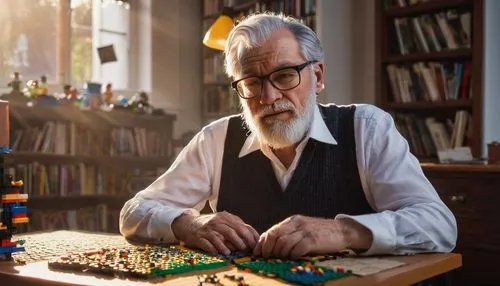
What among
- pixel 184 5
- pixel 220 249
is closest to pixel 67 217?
pixel 184 5

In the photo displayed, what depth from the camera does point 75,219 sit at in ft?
14.3

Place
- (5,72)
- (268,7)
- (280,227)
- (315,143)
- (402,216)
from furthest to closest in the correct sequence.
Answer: (268,7) < (5,72) < (315,143) < (402,216) < (280,227)

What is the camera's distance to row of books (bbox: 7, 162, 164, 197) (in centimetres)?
408

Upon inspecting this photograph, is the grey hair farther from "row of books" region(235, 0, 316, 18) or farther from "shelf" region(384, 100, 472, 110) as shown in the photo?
"row of books" region(235, 0, 316, 18)

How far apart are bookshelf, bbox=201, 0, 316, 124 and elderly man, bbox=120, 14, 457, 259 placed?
3.04 m

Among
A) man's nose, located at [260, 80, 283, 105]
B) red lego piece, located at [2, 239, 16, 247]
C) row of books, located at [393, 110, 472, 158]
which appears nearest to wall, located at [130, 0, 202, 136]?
row of books, located at [393, 110, 472, 158]

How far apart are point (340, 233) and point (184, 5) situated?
4.50 metres

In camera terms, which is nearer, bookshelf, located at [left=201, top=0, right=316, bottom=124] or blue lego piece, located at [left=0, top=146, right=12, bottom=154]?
blue lego piece, located at [left=0, top=146, right=12, bottom=154]

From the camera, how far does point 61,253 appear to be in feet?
4.20

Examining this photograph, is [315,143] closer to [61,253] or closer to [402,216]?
[402,216]

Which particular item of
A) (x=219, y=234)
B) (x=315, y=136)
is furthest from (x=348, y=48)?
(x=219, y=234)

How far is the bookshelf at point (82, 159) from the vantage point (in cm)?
409

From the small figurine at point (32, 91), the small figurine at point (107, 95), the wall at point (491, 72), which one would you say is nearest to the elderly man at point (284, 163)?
the wall at point (491, 72)

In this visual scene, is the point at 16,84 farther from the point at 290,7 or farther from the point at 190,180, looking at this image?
the point at 190,180
